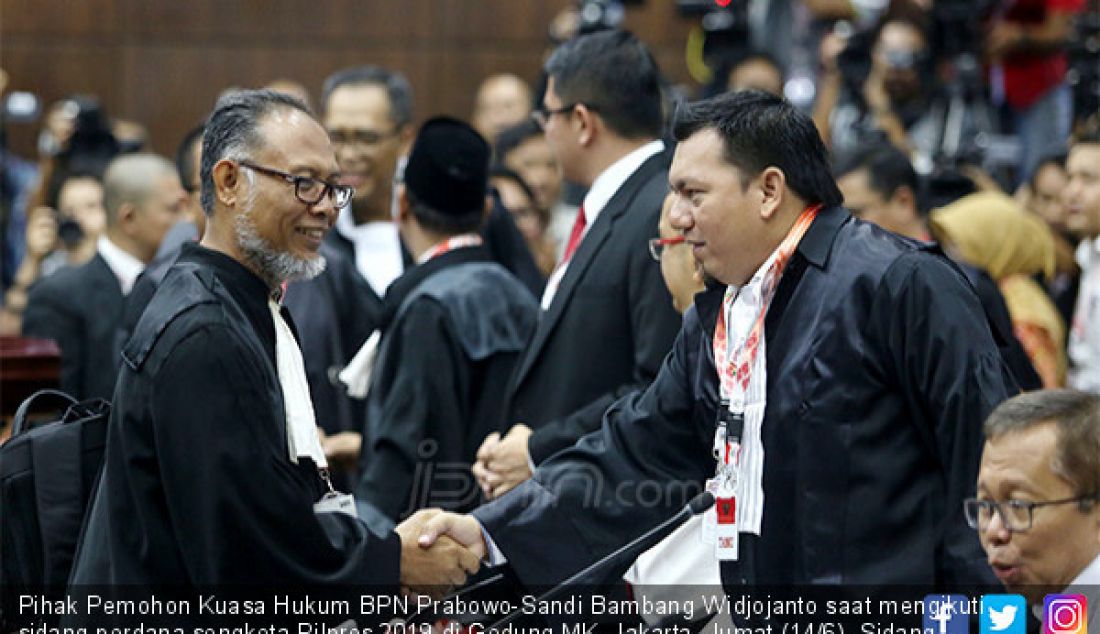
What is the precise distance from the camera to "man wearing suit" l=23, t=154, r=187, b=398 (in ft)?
19.5

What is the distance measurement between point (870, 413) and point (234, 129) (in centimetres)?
133

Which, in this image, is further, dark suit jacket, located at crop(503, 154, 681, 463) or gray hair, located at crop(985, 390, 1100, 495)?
dark suit jacket, located at crop(503, 154, 681, 463)

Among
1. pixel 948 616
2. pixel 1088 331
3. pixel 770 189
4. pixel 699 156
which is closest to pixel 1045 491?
pixel 948 616

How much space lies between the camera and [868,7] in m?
8.34

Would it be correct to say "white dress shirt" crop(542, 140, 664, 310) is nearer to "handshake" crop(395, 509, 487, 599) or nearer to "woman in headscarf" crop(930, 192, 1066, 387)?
"handshake" crop(395, 509, 487, 599)

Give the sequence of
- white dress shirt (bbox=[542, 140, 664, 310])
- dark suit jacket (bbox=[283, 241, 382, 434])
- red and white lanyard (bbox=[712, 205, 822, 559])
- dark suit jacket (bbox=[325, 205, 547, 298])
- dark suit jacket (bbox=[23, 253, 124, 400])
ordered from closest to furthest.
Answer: red and white lanyard (bbox=[712, 205, 822, 559]), white dress shirt (bbox=[542, 140, 664, 310]), dark suit jacket (bbox=[283, 241, 382, 434]), dark suit jacket (bbox=[325, 205, 547, 298]), dark suit jacket (bbox=[23, 253, 124, 400])

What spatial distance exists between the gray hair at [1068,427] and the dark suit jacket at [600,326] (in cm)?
139

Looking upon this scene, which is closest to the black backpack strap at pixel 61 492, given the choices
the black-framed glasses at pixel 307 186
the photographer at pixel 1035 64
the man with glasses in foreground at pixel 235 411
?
the man with glasses in foreground at pixel 235 411

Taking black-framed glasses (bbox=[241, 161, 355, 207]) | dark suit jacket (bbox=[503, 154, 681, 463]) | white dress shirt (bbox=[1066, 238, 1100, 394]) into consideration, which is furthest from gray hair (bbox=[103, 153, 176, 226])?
white dress shirt (bbox=[1066, 238, 1100, 394])

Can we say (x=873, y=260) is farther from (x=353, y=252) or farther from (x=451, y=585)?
(x=353, y=252)

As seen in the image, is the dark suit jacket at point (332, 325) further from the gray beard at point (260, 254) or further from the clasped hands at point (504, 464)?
the gray beard at point (260, 254)

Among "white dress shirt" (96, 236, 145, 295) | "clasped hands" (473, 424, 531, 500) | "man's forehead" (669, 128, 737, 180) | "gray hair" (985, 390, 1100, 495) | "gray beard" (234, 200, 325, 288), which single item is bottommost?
"clasped hands" (473, 424, 531, 500)

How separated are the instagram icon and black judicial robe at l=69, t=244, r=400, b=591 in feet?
4.33

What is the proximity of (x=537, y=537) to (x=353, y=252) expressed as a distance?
253 centimetres
